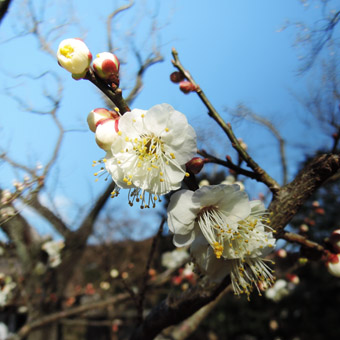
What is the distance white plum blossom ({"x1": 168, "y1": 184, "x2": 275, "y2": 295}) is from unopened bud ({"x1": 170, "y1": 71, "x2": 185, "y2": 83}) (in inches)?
24.2

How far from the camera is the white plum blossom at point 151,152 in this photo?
0.74 metres

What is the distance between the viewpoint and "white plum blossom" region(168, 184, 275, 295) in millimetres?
756

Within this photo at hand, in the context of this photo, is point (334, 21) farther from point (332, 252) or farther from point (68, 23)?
point (68, 23)

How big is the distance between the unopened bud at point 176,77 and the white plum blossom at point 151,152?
0.49 meters

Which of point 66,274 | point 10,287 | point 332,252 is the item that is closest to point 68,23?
point 332,252

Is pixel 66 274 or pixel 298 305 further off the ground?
pixel 66 274

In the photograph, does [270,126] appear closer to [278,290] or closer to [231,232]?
[231,232]

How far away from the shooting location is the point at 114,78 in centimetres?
76

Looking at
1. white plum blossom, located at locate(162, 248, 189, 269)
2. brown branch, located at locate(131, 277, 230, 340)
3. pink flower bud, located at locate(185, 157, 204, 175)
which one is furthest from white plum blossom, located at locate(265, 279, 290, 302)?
pink flower bud, located at locate(185, 157, 204, 175)

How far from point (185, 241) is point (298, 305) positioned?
7307 mm

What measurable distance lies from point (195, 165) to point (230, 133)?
358 millimetres

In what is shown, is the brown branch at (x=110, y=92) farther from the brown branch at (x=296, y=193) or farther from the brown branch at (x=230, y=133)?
the brown branch at (x=296, y=193)

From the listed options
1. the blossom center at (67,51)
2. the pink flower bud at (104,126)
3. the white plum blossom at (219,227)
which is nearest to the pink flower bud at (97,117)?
the pink flower bud at (104,126)

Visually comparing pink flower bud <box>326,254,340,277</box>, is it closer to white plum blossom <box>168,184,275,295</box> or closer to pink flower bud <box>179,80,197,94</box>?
→ white plum blossom <box>168,184,275,295</box>
